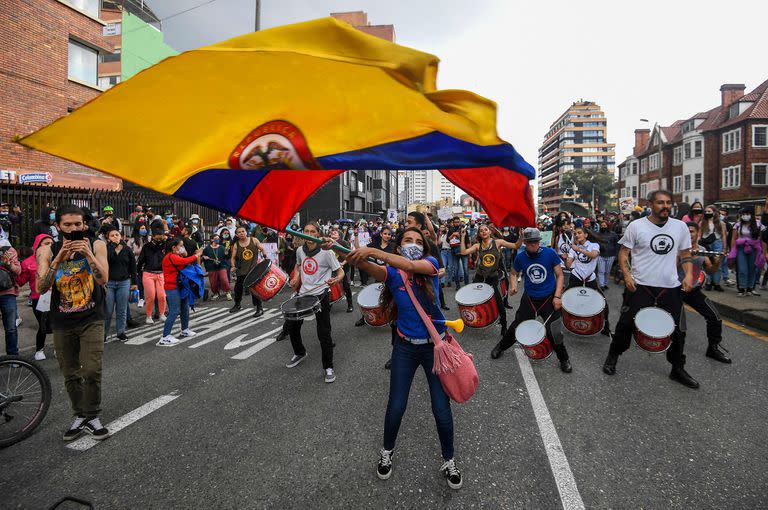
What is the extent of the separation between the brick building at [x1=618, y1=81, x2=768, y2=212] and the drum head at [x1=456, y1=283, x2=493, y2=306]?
2984cm

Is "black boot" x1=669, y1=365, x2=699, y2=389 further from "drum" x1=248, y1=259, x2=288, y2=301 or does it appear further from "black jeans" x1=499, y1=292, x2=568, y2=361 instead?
"drum" x1=248, y1=259, x2=288, y2=301

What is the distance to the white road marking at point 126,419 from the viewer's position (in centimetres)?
349

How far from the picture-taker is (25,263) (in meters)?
5.92

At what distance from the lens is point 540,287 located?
526cm

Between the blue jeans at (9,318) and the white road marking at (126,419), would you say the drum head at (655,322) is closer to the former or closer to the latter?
the white road marking at (126,419)

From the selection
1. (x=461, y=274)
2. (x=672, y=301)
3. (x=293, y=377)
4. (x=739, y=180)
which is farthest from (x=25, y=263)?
(x=739, y=180)

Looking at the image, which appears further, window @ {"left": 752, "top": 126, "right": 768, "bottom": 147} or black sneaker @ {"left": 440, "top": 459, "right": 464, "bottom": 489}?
window @ {"left": 752, "top": 126, "right": 768, "bottom": 147}

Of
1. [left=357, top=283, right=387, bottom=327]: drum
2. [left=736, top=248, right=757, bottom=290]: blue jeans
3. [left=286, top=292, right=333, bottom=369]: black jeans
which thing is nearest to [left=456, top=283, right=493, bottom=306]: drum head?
[left=357, top=283, right=387, bottom=327]: drum

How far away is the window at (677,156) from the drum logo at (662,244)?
50.0m

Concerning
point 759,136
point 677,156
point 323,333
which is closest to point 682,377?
point 323,333

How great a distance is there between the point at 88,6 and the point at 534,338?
2394 centimetres

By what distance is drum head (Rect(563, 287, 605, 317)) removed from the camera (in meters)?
5.32

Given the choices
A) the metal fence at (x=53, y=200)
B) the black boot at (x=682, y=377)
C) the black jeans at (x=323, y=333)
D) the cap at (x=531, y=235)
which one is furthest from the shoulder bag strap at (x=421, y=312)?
the metal fence at (x=53, y=200)

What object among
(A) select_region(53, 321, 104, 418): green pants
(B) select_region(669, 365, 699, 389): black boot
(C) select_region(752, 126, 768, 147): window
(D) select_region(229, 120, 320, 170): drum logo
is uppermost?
(C) select_region(752, 126, 768, 147): window
